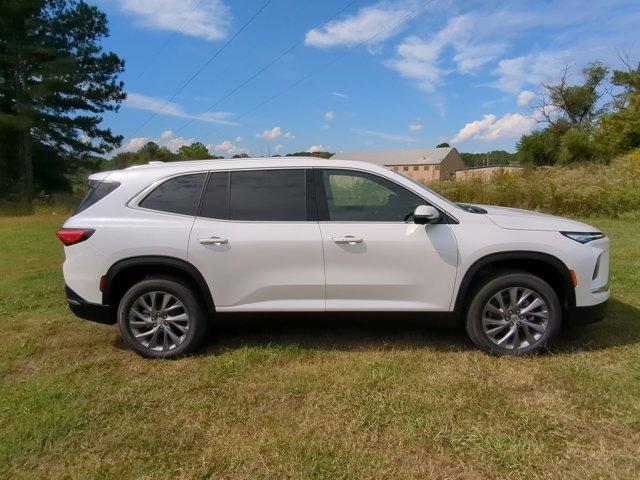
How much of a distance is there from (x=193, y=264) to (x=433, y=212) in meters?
2.05

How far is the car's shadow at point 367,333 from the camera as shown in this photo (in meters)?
4.10

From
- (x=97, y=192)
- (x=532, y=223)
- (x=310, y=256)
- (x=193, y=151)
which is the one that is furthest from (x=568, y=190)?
(x=193, y=151)

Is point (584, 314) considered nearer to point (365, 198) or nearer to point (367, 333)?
point (367, 333)

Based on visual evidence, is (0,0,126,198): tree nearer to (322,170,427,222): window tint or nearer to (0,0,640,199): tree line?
(0,0,640,199): tree line

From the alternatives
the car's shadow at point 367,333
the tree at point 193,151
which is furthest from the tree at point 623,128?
the tree at point 193,151

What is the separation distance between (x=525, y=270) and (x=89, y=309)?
3.83 meters

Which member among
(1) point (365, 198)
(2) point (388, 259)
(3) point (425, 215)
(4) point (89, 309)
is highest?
(1) point (365, 198)

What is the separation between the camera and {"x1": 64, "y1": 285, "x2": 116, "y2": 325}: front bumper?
414 cm

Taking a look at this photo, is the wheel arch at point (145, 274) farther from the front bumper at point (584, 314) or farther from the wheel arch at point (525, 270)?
the front bumper at point (584, 314)

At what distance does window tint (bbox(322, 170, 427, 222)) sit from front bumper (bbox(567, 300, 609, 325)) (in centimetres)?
154

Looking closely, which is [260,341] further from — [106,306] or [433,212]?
[433,212]

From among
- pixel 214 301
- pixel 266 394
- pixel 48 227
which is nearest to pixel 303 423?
pixel 266 394

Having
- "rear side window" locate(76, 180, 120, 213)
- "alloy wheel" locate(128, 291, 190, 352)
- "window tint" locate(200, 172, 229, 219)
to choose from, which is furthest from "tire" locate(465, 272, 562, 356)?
"rear side window" locate(76, 180, 120, 213)

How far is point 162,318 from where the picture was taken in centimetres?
416
